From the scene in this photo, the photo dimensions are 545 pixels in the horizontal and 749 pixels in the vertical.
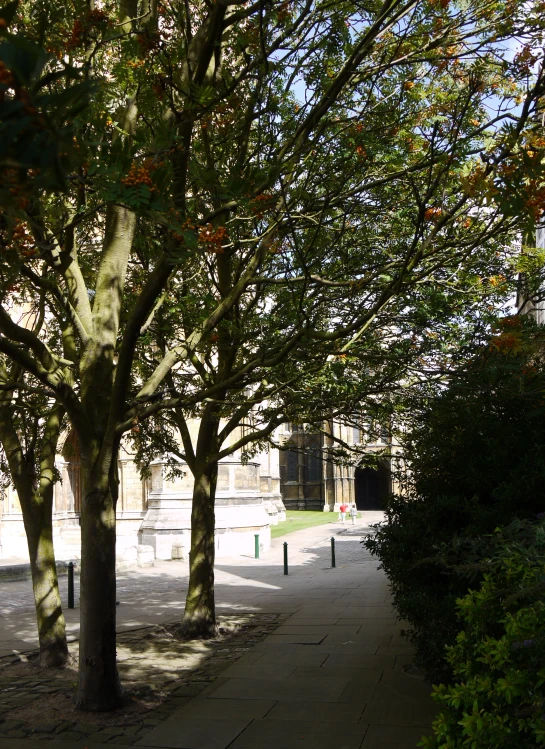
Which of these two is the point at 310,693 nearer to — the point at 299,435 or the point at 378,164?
the point at 378,164

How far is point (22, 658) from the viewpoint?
33.1ft

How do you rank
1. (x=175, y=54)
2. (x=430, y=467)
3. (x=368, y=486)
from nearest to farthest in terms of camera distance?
(x=175, y=54), (x=430, y=467), (x=368, y=486)

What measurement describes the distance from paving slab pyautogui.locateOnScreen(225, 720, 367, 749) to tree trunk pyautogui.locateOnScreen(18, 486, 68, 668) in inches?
136

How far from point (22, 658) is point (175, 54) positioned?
299 inches

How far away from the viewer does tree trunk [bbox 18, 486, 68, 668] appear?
9.37m

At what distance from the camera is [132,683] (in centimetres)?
866

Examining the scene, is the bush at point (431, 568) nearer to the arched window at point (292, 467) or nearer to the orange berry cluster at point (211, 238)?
the orange berry cluster at point (211, 238)

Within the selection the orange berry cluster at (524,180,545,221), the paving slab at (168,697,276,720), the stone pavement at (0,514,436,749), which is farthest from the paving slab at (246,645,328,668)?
the orange berry cluster at (524,180,545,221)

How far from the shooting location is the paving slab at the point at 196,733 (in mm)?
6383

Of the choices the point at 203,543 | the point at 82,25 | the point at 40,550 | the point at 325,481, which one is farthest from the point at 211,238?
the point at 325,481

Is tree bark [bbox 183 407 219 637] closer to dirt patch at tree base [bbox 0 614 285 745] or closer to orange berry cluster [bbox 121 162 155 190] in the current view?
dirt patch at tree base [bbox 0 614 285 745]

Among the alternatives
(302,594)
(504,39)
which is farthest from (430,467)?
(302,594)

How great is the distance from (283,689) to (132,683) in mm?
1727

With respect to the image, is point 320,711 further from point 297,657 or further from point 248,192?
point 248,192
